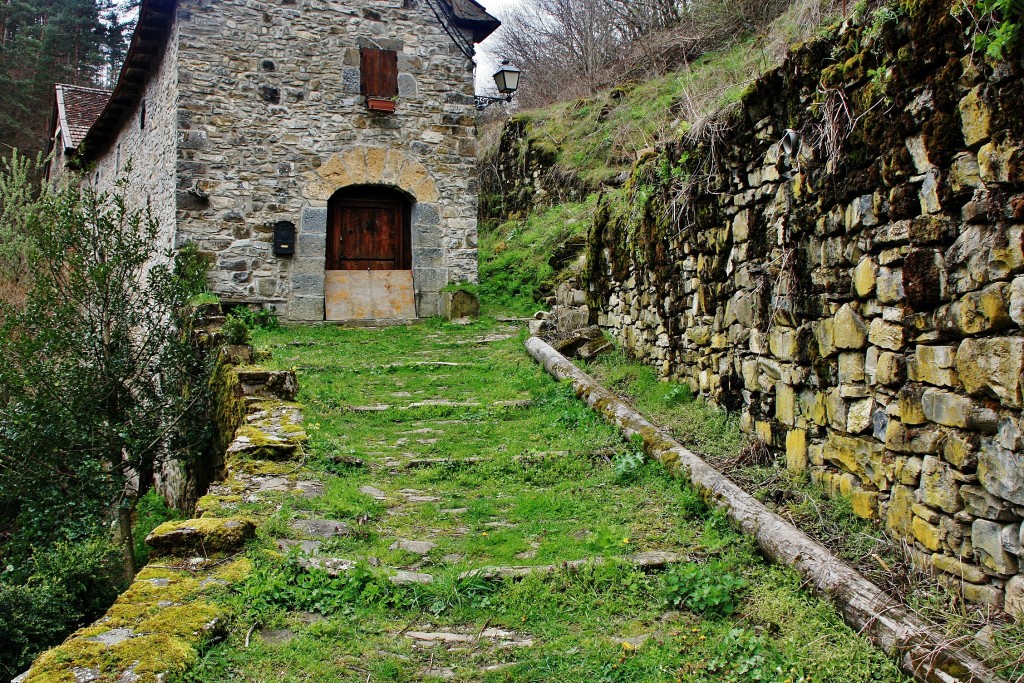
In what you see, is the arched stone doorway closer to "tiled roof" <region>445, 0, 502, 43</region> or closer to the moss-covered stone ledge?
"tiled roof" <region>445, 0, 502, 43</region>

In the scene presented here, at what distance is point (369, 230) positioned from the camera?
11.6 metres

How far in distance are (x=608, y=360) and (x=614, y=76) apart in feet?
36.5

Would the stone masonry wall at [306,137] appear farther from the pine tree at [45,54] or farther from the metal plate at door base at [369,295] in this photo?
the pine tree at [45,54]

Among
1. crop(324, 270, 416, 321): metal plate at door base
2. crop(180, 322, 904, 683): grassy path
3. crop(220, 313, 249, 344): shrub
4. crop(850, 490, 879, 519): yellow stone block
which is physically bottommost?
crop(180, 322, 904, 683): grassy path

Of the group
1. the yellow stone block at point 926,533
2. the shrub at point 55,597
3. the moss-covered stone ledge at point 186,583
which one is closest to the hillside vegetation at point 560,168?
the moss-covered stone ledge at point 186,583

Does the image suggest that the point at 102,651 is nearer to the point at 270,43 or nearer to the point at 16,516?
the point at 16,516

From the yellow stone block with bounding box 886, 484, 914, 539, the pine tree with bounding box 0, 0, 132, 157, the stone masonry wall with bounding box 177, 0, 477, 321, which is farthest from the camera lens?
the pine tree with bounding box 0, 0, 132, 157

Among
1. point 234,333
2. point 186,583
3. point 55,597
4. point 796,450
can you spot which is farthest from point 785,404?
point 55,597

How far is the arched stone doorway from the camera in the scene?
11.2 metres

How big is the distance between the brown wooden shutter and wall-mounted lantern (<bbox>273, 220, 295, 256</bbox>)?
2.53 m

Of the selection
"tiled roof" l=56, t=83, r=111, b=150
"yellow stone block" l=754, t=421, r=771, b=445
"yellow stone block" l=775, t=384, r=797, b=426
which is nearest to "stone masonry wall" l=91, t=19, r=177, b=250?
"tiled roof" l=56, t=83, r=111, b=150

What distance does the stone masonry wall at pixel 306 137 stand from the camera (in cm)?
1046

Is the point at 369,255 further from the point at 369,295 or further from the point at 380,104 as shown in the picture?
the point at 380,104

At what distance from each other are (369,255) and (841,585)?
9.88 meters
